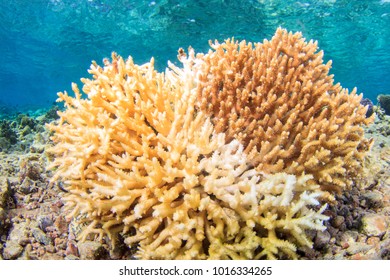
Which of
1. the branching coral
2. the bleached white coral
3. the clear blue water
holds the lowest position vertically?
the bleached white coral

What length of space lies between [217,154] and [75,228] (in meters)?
1.98

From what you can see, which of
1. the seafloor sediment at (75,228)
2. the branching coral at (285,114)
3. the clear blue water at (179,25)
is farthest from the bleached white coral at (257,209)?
the clear blue water at (179,25)

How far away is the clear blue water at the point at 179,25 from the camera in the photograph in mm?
20984

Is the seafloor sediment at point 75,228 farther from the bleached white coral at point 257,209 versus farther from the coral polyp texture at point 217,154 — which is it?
the bleached white coral at point 257,209

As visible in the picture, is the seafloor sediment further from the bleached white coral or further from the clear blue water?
the clear blue water

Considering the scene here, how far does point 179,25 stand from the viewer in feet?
84.1

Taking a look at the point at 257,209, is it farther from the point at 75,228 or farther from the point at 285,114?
the point at 75,228

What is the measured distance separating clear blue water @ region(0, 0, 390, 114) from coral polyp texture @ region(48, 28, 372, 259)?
19.3m

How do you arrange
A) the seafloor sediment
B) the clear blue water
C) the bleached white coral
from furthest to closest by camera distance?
the clear blue water, the seafloor sediment, the bleached white coral

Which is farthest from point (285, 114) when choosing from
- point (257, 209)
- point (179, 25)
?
point (179, 25)

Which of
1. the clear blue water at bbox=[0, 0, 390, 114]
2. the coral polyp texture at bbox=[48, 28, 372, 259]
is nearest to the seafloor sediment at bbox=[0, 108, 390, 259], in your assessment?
the coral polyp texture at bbox=[48, 28, 372, 259]

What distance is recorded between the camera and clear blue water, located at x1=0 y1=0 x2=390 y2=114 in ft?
68.8

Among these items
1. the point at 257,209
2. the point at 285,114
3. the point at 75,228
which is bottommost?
the point at 257,209

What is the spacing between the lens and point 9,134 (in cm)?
802
